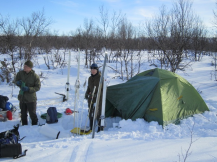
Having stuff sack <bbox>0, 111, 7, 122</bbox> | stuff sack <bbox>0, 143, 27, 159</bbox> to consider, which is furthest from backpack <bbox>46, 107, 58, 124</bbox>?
stuff sack <bbox>0, 143, 27, 159</bbox>

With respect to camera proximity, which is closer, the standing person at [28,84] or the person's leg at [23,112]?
the standing person at [28,84]

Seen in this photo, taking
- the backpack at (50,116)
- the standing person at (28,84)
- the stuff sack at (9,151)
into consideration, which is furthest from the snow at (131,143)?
the standing person at (28,84)

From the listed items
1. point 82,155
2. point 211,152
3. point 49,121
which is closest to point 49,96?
point 49,121

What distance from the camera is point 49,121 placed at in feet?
15.5

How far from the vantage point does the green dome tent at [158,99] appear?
440 cm

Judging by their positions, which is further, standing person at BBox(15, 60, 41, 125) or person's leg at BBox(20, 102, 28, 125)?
person's leg at BBox(20, 102, 28, 125)

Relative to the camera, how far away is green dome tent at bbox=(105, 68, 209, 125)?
4.40 m

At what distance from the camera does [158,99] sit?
4.46 m

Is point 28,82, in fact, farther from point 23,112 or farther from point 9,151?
point 9,151

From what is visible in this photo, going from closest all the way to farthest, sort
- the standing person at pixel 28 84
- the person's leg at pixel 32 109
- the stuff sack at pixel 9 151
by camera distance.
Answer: the stuff sack at pixel 9 151 → the standing person at pixel 28 84 → the person's leg at pixel 32 109

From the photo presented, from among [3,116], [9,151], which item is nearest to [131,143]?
[9,151]

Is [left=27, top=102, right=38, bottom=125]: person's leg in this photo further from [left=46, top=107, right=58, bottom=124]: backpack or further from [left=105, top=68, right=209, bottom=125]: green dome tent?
[left=105, top=68, right=209, bottom=125]: green dome tent

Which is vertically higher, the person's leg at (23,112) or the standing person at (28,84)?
the standing person at (28,84)

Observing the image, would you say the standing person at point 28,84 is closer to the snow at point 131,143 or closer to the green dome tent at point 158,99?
the snow at point 131,143
